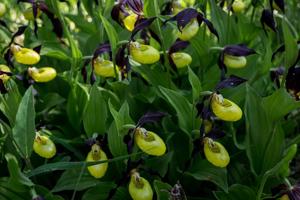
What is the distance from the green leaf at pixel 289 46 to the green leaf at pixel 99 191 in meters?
0.83

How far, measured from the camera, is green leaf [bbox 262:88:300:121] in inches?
65.9

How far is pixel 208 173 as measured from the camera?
194 centimetres

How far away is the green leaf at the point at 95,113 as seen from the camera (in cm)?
189

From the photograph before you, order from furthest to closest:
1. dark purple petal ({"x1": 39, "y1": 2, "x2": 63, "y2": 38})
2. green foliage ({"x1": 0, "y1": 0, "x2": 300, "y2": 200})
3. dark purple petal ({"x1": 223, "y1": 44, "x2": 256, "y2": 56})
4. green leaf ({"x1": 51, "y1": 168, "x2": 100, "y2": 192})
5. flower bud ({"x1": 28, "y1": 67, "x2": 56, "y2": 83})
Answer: dark purple petal ({"x1": 39, "y1": 2, "x2": 63, "y2": 38}) < flower bud ({"x1": 28, "y1": 67, "x2": 56, "y2": 83}) < dark purple petal ({"x1": 223, "y1": 44, "x2": 256, "y2": 56}) < green leaf ({"x1": 51, "y1": 168, "x2": 100, "y2": 192}) < green foliage ({"x1": 0, "y1": 0, "x2": 300, "y2": 200})

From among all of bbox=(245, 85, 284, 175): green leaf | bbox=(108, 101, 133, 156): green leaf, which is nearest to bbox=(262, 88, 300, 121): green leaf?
bbox=(245, 85, 284, 175): green leaf

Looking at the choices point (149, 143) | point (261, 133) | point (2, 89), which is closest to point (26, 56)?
point (2, 89)

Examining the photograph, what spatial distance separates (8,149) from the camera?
2.01 metres

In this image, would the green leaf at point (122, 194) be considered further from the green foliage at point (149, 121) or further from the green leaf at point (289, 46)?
the green leaf at point (289, 46)

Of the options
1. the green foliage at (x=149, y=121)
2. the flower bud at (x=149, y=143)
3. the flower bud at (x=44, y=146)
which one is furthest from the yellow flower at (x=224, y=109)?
the flower bud at (x=44, y=146)

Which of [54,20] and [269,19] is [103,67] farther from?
[269,19]

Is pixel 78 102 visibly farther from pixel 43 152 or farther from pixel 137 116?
pixel 43 152

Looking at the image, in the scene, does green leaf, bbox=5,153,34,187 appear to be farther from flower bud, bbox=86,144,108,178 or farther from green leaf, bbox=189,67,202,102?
green leaf, bbox=189,67,202,102

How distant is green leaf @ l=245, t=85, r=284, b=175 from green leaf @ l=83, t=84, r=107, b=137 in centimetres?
57

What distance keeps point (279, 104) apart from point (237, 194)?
401 millimetres
